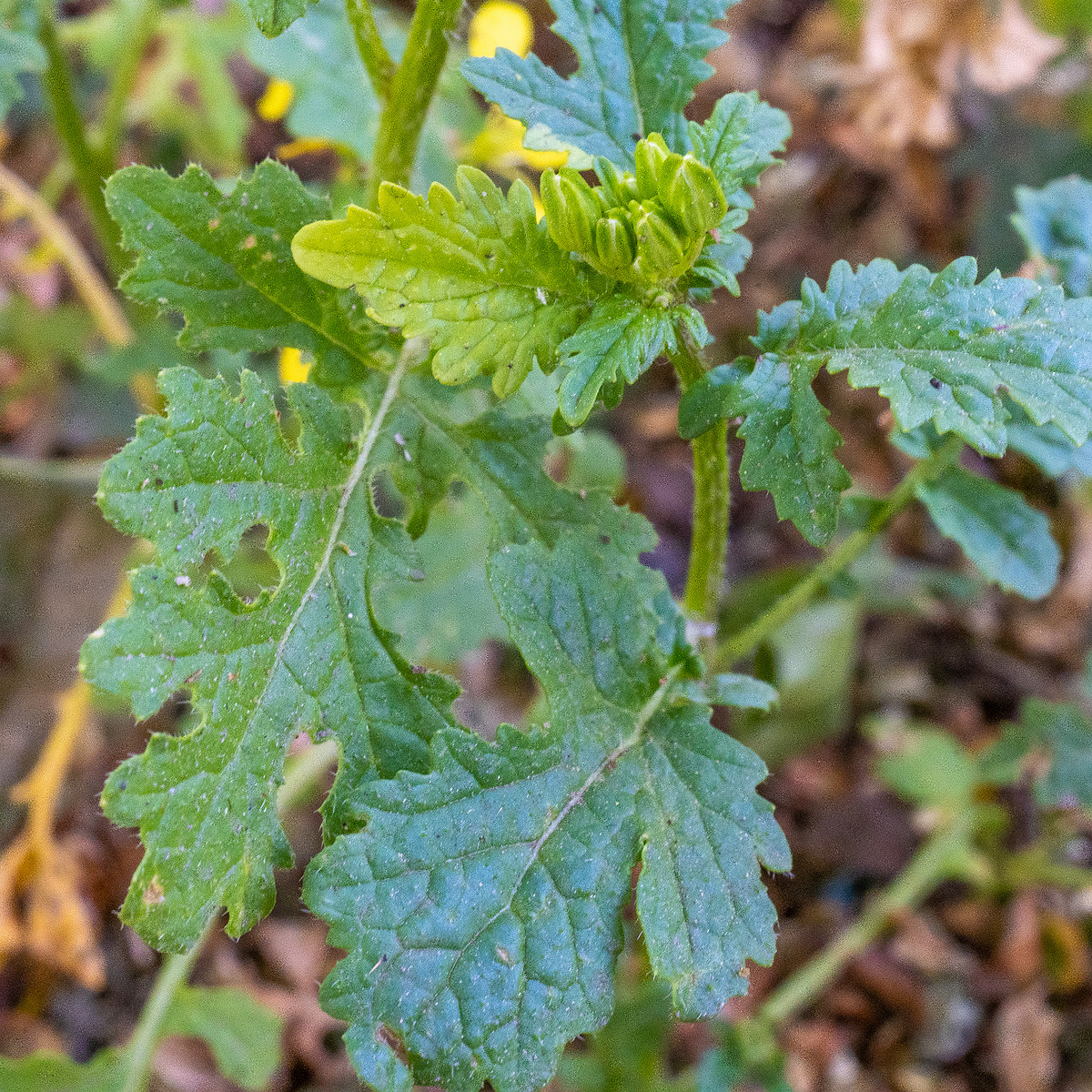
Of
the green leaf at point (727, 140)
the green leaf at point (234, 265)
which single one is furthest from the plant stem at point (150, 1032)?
the green leaf at point (727, 140)

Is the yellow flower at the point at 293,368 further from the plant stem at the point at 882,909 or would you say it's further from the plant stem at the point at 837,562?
the plant stem at the point at 882,909

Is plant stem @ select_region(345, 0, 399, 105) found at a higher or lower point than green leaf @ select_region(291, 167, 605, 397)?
higher

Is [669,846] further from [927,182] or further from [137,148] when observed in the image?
[137,148]

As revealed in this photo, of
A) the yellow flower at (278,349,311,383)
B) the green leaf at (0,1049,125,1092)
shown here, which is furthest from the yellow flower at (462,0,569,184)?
the green leaf at (0,1049,125,1092)

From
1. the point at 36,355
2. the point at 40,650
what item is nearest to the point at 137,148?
the point at 36,355

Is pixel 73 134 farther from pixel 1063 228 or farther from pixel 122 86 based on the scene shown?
pixel 1063 228

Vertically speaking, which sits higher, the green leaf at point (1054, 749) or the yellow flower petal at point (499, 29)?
the yellow flower petal at point (499, 29)

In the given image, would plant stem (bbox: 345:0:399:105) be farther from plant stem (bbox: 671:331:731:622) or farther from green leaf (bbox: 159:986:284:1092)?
green leaf (bbox: 159:986:284:1092)
